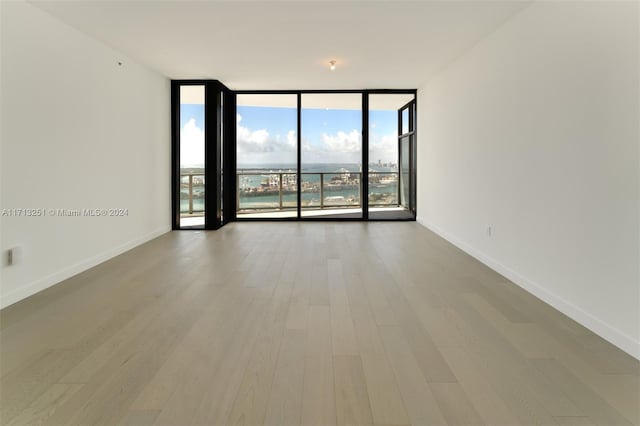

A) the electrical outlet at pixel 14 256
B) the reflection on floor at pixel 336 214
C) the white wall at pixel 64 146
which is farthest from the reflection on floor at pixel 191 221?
the electrical outlet at pixel 14 256

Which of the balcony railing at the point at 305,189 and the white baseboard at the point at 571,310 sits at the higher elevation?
the balcony railing at the point at 305,189

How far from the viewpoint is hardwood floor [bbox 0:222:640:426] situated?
1.58m

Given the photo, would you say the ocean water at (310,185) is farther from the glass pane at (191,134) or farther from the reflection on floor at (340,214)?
the glass pane at (191,134)

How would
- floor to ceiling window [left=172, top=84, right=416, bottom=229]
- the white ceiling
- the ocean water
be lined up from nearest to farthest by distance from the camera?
the white ceiling, floor to ceiling window [left=172, top=84, right=416, bottom=229], the ocean water

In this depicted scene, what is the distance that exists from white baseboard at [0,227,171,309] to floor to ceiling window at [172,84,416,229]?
204cm

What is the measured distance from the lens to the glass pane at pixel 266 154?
7.17 m

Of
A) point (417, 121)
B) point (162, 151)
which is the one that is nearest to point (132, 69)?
point (162, 151)

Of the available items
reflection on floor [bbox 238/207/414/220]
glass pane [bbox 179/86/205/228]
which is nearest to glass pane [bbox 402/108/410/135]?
reflection on floor [bbox 238/207/414/220]

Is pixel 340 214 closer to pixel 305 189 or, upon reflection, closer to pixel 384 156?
pixel 305 189

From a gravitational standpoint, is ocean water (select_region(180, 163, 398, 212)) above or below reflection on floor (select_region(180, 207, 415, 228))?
above

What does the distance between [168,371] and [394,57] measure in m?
4.30

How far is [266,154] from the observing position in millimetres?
7250

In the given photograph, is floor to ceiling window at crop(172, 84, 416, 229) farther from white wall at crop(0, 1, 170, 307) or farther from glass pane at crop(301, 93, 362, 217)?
white wall at crop(0, 1, 170, 307)

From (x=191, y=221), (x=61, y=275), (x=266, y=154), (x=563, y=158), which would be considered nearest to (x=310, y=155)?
(x=266, y=154)
